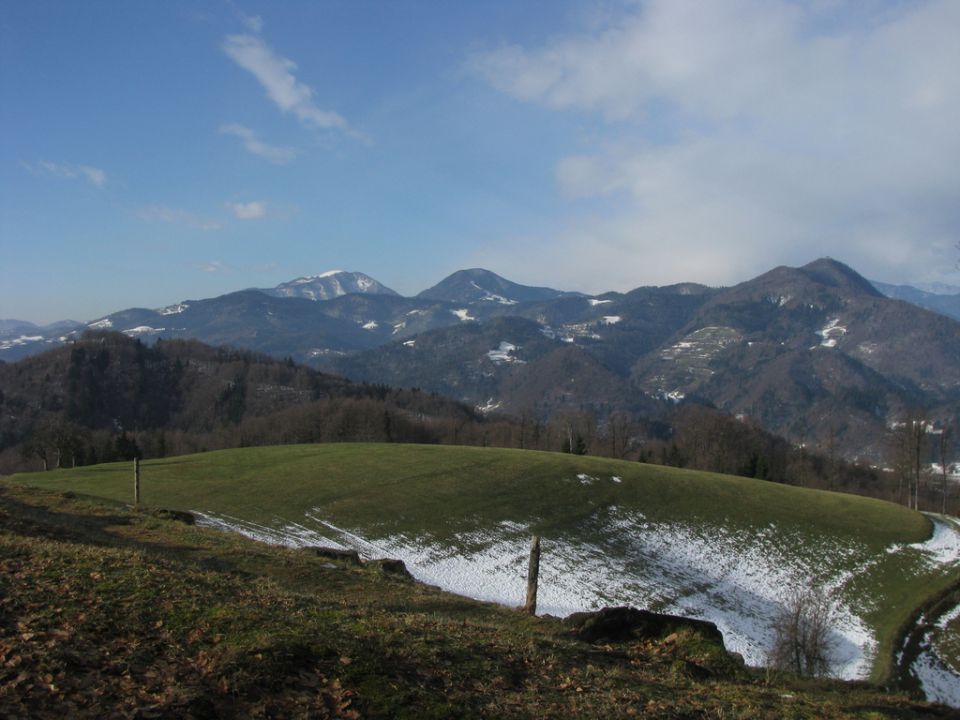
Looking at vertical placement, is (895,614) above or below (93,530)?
below

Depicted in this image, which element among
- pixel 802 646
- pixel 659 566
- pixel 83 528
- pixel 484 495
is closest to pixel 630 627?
pixel 83 528

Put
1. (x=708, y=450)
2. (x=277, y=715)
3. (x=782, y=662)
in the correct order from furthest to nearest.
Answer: (x=708, y=450)
(x=782, y=662)
(x=277, y=715)

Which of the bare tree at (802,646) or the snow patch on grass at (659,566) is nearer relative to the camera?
the bare tree at (802,646)

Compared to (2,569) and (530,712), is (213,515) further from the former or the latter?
(530,712)

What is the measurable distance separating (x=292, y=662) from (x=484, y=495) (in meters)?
48.7

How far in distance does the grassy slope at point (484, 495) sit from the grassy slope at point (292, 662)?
3020cm

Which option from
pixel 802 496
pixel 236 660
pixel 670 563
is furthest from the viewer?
pixel 802 496

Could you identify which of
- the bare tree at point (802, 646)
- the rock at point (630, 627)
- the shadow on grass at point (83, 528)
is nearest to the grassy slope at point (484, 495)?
the bare tree at point (802, 646)

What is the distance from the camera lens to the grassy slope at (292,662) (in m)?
8.17

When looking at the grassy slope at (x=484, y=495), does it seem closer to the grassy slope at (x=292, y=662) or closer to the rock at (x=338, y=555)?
the rock at (x=338, y=555)

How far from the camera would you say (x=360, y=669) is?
9555mm

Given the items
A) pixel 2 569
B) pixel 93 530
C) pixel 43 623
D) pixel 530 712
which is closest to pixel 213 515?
pixel 93 530

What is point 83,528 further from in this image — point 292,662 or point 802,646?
point 802,646

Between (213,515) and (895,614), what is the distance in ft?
155
